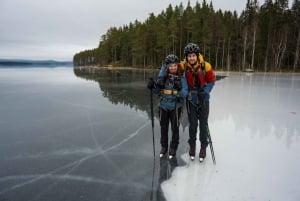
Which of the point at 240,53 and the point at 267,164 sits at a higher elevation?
the point at 240,53

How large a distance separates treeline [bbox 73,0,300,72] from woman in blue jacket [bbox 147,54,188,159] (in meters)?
31.6

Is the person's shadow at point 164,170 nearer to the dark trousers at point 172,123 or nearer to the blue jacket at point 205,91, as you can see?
the dark trousers at point 172,123

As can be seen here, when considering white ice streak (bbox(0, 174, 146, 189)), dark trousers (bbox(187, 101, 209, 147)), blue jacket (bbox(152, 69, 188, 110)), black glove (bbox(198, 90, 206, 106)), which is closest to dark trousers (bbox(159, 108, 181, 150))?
blue jacket (bbox(152, 69, 188, 110))

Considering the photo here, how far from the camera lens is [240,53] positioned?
3797cm

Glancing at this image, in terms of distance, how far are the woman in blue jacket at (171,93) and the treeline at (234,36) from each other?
31604mm

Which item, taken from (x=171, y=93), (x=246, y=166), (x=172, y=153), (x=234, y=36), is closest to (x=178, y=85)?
(x=171, y=93)

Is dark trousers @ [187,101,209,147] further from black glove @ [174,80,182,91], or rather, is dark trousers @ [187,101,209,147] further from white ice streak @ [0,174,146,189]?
white ice streak @ [0,174,146,189]

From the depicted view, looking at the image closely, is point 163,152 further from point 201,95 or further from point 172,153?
point 201,95

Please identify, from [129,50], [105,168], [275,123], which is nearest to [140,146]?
[105,168]

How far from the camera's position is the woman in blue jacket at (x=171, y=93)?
336cm

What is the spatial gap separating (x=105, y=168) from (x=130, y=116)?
3137mm

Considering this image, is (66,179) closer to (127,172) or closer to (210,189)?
(127,172)

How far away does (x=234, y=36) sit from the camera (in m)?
38.7

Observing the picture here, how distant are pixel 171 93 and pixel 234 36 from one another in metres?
40.1
